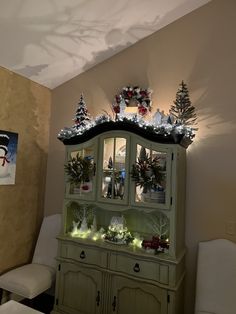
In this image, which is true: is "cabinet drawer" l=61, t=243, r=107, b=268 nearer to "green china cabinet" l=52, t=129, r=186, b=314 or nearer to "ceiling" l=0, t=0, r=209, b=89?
"green china cabinet" l=52, t=129, r=186, b=314

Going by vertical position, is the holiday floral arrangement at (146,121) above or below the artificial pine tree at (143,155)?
above

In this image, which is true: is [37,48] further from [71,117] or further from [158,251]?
[158,251]

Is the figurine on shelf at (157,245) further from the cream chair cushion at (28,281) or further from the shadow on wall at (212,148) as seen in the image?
the cream chair cushion at (28,281)

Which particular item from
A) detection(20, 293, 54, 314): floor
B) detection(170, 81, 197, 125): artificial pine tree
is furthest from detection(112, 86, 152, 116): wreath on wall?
detection(20, 293, 54, 314): floor

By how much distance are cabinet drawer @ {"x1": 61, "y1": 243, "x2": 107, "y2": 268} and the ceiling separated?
6.30ft

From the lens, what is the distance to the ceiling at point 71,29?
205 cm

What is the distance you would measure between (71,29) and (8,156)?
144 centimetres

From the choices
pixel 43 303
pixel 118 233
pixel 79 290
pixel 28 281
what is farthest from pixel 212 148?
pixel 43 303

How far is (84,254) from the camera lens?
7.76 feet

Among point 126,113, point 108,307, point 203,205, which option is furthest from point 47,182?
point 203,205

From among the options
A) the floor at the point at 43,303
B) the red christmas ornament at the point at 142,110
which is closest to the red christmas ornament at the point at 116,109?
the red christmas ornament at the point at 142,110

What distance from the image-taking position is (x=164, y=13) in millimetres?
2422

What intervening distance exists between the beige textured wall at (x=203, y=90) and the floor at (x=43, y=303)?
146 centimetres

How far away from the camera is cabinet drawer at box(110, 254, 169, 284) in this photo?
2.02 meters
